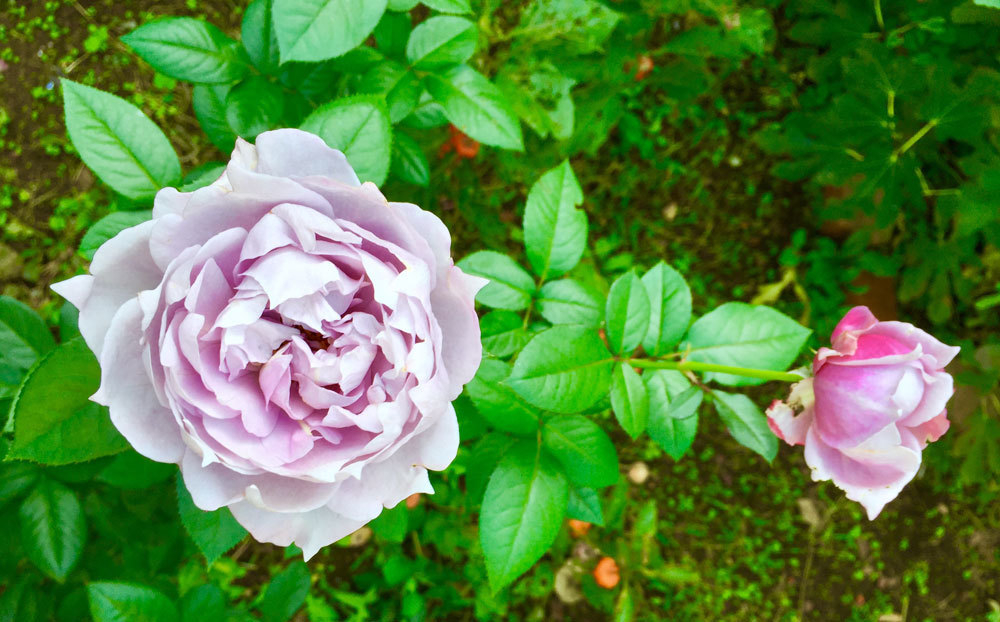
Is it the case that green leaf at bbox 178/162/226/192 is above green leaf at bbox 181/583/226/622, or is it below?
above

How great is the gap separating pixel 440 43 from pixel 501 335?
1.44 feet

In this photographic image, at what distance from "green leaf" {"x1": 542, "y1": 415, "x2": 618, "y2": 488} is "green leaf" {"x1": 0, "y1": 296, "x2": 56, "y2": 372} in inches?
28.1

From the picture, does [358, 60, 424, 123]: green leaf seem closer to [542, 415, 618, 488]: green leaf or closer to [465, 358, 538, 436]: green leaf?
[465, 358, 538, 436]: green leaf

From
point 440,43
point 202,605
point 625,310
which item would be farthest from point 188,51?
point 202,605

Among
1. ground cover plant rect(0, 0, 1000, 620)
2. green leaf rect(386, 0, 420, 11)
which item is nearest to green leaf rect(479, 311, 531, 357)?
ground cover plant rect(0, 0, 1000, 620)

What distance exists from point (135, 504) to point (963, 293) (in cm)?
202

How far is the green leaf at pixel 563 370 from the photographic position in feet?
2.68

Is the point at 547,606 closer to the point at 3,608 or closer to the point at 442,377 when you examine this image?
the point at 3,608

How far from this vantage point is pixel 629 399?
90 centimetres

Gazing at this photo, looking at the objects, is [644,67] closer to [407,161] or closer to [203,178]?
[407,161]

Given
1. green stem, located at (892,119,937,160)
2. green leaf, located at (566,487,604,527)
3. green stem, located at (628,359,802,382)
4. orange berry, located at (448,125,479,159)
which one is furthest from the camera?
orange berry, located at (448,125,479,159)

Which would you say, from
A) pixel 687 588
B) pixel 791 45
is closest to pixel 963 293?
pixel 791 45

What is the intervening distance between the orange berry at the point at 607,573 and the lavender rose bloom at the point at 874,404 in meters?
1.06

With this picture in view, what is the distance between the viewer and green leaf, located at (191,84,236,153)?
3.30 feet
